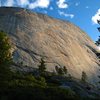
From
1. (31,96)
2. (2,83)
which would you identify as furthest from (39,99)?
(2,83)

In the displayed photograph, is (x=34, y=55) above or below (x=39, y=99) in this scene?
above

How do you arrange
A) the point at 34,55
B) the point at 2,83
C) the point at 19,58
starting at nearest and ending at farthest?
1. the point at 2,83
2. the point at 19,58
3. the point at 34,55

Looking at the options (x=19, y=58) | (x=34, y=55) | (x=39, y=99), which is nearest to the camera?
(x=39, y=99)

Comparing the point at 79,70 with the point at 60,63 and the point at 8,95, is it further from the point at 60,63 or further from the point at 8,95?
the point at 8,95

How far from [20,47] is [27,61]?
17.7 meters

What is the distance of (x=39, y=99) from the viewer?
19.6 m

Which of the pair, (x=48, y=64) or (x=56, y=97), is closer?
(x=56, y=97)

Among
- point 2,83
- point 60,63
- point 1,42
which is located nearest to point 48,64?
point 60,63

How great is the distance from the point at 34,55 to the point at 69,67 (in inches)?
846

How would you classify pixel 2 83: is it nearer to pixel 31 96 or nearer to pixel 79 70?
pixel 31 96

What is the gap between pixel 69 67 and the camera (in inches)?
7451

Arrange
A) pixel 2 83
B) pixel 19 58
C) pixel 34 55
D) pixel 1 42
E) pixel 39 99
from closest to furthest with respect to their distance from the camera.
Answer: pixel 39 99 → pixel 2 83 → pixel 1 42 → pixel 19 58 → pixel 34 55

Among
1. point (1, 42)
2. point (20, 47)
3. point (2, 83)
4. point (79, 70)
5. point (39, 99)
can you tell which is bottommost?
point (39, 99)

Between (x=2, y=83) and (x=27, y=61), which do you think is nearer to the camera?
(x=2, y=83)
